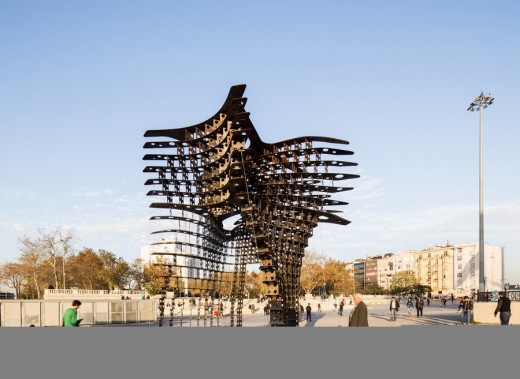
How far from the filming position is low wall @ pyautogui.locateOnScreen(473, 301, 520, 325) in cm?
2478

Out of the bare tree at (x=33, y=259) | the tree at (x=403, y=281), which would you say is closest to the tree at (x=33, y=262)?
the bare tree at (x=33, y=259)

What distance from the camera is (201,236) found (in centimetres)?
3406

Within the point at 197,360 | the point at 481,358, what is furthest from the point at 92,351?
the point at 481,358

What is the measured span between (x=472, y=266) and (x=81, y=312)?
445ft

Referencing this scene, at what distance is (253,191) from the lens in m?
31.7

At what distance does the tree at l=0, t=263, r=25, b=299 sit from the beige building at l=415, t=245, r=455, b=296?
107197 millimetres

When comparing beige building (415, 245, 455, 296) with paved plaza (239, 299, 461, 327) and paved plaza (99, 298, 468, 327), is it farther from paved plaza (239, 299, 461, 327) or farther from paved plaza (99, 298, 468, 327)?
paved plaza (239, 299, 461, 327)

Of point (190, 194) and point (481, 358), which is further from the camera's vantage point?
point (190, 194)

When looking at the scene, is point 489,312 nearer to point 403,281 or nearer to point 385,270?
point 403,281

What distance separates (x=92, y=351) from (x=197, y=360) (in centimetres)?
184

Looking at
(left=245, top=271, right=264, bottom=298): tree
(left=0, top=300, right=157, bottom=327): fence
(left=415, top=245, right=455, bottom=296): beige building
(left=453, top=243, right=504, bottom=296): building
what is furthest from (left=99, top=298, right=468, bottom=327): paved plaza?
(left=415, top=245, right=455, bottom=296): beige building

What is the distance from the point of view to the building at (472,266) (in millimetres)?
146125

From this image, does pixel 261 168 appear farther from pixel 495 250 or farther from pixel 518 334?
pixel 495 250

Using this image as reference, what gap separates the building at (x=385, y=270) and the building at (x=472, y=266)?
102 feet
